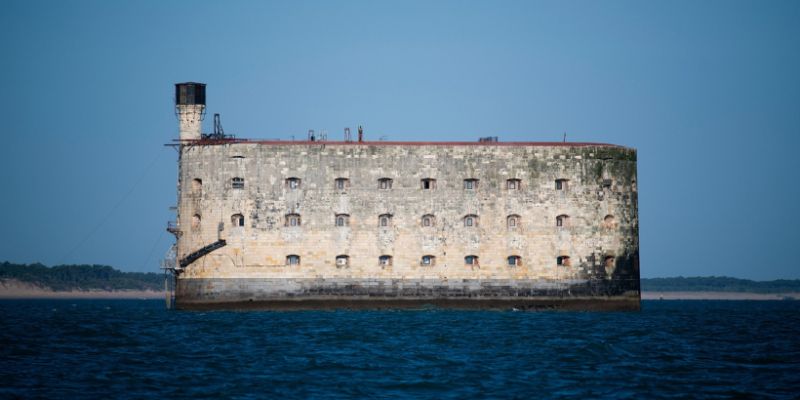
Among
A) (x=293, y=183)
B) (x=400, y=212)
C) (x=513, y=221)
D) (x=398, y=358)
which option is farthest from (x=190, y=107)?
(x=398, y=358)

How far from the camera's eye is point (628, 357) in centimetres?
3412

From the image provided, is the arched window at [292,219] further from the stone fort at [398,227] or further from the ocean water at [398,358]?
the ocean water at [398,358]

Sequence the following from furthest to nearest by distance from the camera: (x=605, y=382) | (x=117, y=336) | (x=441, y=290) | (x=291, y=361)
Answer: (x=441, y=290) → (x=117, y=336) → (x=291, y=361) → (x=605, y=382)

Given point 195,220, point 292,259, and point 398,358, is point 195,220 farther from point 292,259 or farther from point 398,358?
point 398,358

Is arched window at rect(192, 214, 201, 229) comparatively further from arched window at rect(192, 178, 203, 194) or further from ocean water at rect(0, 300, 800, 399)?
ocean water at rect(0, 300, 800, 399)

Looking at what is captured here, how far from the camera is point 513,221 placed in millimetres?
52938

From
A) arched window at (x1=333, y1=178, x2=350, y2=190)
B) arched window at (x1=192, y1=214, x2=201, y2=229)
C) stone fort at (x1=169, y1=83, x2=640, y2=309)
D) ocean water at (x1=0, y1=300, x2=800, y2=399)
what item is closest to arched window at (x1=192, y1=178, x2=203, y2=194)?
stone fort at (x1=169, y1=83, x2=640, y2=309)

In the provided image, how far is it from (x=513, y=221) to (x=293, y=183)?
10.1 m

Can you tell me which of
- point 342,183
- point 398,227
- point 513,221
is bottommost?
point 398,227

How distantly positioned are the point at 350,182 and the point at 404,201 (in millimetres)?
2574

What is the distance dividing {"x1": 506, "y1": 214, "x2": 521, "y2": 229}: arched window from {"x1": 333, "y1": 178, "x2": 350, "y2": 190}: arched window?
7431 mm

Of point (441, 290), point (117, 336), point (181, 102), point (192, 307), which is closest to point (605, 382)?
point (117, 336)

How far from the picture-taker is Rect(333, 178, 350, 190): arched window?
5247cm

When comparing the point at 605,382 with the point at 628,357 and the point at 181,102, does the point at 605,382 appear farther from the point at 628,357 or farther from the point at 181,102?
the point at 181,102
